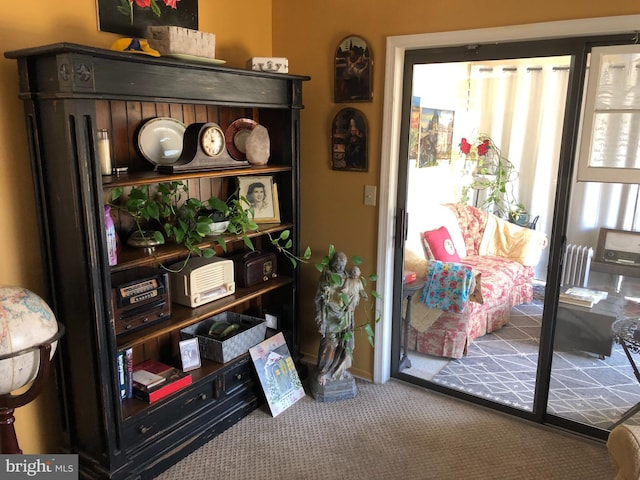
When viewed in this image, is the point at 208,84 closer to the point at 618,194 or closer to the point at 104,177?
the point at 104,177

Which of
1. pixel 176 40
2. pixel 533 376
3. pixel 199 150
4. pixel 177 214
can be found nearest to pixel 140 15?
pixel 176 40

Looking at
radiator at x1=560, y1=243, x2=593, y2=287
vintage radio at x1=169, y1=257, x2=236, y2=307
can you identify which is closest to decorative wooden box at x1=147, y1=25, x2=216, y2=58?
vintage radio at x1=169, y1=257, x2=236, y2=307

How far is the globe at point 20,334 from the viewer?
5.45ft

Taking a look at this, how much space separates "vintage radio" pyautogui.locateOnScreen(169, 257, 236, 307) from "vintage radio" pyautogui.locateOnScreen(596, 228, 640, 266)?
184 cm

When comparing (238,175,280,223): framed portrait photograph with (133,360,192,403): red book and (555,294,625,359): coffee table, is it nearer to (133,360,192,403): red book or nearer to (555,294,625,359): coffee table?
(133,360,192,403): red book

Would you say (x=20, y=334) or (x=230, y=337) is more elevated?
(x=20, y=334)

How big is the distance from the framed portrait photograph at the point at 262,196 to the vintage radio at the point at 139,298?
65cm

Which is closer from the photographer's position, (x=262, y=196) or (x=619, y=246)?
(x=619, y=246)

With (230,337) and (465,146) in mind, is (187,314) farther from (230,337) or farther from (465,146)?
(465,146)

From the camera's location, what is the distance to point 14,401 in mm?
1835

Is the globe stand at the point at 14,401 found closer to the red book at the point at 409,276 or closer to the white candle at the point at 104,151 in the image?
the white candle at the point at 104,151

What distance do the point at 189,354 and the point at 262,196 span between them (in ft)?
3.01

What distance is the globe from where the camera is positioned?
166 centimetres

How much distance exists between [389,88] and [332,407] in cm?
178
